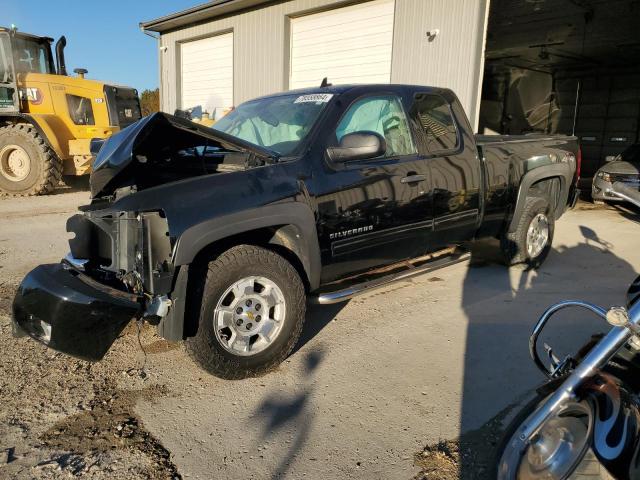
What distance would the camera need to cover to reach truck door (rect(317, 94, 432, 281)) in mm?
3584

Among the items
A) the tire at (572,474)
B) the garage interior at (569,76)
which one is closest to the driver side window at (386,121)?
the tire at (572,474)

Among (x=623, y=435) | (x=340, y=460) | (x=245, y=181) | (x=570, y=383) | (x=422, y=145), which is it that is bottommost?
(x=340, y=460)

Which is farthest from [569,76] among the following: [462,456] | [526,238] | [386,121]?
[462,456]

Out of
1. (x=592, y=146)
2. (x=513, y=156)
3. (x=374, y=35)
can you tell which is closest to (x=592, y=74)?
(x=592, y=146)

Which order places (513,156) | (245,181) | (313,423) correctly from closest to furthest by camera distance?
(313,423)
(245,181)
(513,156)

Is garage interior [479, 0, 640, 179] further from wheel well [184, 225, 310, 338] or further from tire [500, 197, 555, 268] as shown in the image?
wheel well [184, 225, 310, 338]

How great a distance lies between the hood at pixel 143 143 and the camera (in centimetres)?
312

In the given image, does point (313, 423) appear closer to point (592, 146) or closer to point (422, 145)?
point (422, 145)

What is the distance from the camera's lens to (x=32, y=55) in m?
11.2

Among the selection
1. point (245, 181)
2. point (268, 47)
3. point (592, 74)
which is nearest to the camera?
point (245, 181)

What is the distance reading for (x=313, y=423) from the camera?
2.87 metres

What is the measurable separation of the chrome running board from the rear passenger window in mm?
1046

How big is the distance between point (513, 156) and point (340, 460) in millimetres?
3861

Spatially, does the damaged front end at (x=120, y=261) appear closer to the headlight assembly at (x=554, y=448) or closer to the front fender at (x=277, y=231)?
the front fender at (x=277, y=231)
